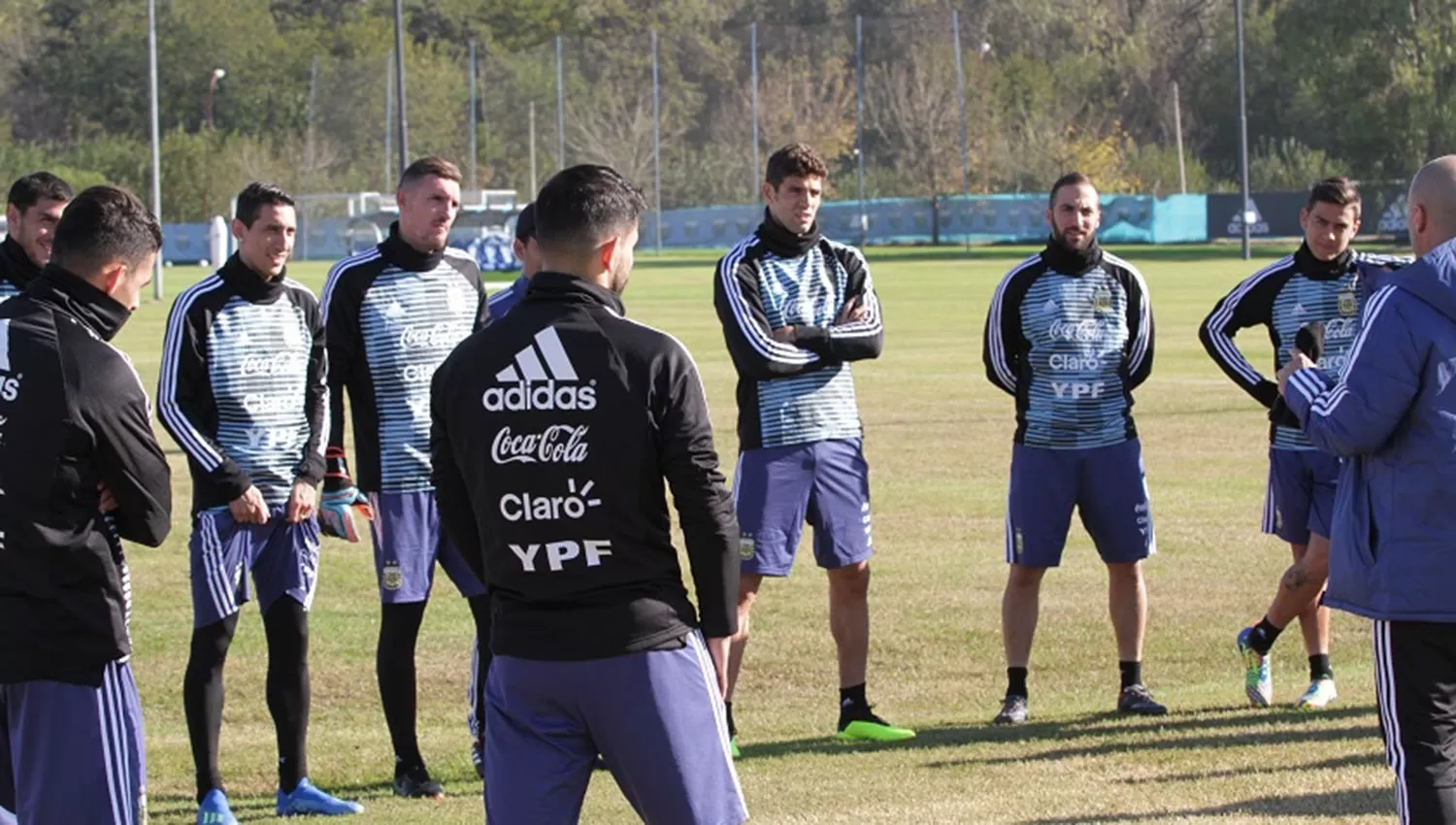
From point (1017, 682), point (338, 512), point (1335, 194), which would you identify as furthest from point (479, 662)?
point (1335, 194)

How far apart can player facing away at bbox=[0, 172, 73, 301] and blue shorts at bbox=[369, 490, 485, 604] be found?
1.60m

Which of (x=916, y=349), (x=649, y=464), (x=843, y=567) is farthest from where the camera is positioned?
(x=916, y=349)

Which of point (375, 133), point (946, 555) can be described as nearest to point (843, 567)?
point (946, 555)

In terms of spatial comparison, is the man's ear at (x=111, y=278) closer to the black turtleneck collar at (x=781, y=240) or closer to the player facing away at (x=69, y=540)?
the player facing away at (x=69, y=540)

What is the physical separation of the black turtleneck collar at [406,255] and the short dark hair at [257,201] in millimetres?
593

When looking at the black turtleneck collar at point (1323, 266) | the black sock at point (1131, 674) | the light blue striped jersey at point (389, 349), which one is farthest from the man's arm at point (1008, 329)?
the light blue striped jersey at point (389, 349)

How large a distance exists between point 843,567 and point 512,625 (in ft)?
13.6

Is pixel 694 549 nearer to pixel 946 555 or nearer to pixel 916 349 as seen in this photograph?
pixel 946 555

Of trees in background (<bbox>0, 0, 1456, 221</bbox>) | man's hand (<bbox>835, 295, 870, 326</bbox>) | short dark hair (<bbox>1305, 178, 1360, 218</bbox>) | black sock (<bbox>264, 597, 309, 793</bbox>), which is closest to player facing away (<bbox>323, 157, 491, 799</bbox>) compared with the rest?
black sock (<bbox>264, 597, 309, 793</bbox>)

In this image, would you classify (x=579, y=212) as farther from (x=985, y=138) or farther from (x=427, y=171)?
(x=985, y=138)

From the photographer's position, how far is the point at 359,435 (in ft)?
26.5

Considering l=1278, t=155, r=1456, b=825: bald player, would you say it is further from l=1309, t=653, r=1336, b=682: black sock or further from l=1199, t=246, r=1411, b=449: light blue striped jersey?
l=1309, t=653, r=1336, b=682: black sock

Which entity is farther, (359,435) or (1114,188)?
(1114,188)

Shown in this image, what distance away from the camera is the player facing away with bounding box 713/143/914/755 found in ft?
27.4
